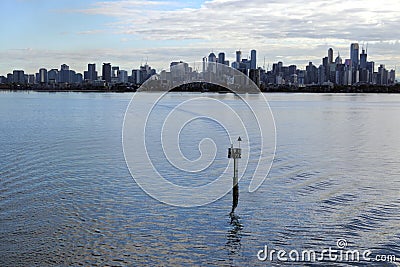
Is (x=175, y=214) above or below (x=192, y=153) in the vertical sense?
below

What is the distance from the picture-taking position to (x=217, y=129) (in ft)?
129

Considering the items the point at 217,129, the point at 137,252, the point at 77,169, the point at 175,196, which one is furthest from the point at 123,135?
the point at 137,252

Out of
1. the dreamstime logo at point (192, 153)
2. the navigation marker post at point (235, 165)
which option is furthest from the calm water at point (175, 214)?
the dreamstime logo at point (192, 153)

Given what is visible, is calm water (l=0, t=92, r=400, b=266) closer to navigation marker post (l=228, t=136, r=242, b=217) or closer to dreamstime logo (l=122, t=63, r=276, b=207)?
navigation marker post (l=228, t=136, r=242, b=217)

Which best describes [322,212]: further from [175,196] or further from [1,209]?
[1,209]

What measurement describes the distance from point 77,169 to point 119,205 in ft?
20.8

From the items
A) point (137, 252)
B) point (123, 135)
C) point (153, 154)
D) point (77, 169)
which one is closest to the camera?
point (137, 252)
